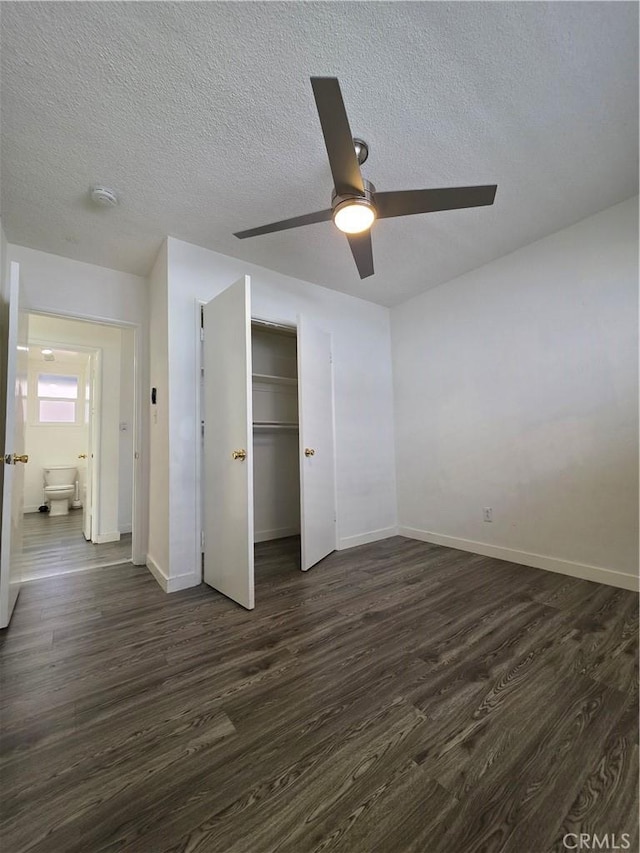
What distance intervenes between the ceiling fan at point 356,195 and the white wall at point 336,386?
994 millimetres

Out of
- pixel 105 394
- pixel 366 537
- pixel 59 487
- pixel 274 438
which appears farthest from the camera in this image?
pixel 59 487

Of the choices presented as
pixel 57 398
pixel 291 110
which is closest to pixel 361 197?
pixel 291 110

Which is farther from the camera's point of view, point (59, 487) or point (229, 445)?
point (59, 487)

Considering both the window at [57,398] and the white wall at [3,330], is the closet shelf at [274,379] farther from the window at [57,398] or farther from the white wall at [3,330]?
the window at [57,398]

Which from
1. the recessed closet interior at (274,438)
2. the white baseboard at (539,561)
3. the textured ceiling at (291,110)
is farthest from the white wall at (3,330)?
the white baseboard at (539,561)

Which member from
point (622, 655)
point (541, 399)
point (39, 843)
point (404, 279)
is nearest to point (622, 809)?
point (622, 655)

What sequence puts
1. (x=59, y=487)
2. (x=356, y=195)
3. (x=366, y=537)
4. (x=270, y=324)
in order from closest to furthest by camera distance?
1. (x=356, y=195)
2. (x=270, y=324)
3. (x=366, y=537)
4. (x=59, y=487)

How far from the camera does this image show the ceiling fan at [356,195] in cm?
136

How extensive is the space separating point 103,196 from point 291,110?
4.40ft

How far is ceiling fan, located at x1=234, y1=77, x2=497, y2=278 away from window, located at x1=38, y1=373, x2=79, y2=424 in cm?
611

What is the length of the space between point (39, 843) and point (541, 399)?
3.52 metres

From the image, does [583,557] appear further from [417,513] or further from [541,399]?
[417,513]

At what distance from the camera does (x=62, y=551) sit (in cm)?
352

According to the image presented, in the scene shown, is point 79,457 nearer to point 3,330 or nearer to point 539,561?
point 3,330
